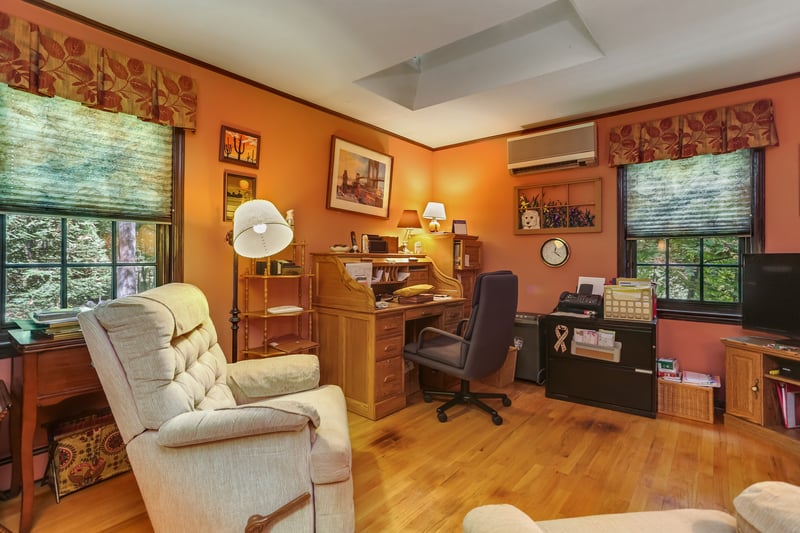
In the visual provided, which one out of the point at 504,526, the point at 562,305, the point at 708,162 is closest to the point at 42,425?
the point at 504,526

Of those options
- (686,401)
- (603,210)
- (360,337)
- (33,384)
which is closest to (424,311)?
(360,337)

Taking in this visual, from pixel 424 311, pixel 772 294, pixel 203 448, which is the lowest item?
pixel 203 448

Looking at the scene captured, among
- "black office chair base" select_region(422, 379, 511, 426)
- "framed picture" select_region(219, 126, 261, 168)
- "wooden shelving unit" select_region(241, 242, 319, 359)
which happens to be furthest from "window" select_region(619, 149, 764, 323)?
"framed picture" select_region(219, 126, 261, 168)

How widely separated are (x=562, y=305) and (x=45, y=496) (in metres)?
3.73

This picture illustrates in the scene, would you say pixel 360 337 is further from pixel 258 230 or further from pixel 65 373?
pixel 65 373

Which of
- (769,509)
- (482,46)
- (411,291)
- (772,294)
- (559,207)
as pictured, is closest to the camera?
(769,509)

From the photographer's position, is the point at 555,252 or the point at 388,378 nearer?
the point at 388,378

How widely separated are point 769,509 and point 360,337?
2.49 metres

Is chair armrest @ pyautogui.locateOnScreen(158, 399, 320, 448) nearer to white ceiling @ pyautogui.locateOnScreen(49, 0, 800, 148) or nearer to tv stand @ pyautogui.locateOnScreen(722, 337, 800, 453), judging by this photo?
white ceiling @ pyautogui.locateOnScreen(49, 0, 800, 148)

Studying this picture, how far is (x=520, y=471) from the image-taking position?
2215 mm

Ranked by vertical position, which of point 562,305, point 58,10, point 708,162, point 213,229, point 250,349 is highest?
point 58,10

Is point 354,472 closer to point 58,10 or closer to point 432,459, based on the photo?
point 432,459

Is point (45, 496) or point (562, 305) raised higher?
point (562, 305)

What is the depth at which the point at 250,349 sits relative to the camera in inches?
114
